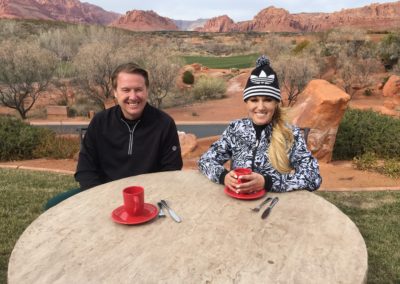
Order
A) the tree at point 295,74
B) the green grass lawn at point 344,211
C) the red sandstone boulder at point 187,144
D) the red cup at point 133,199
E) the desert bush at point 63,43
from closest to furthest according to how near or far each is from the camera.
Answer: the red cup at point 133,199 < the green grass lawn at point 344,211 < the red sandstone boulder at point 187,144 < the tree at point 295,74 < the desert bush at point 63,43

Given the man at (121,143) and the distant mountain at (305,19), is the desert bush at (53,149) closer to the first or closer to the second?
the man at (121,143)

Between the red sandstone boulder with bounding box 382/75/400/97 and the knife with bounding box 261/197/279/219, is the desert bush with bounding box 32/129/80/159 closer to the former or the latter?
the knife with bounding box 261/197/279/219

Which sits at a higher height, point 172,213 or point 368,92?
point 172,213

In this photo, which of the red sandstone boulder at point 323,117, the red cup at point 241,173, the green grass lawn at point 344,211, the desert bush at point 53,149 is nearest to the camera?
the red cup at point 241,173

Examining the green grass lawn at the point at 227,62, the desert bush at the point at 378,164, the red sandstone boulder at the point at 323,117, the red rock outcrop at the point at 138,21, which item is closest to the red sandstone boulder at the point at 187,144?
the red sandstone boulder at the point at 323,117

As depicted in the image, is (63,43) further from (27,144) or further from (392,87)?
(27,144)

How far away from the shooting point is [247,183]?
193 centimetres

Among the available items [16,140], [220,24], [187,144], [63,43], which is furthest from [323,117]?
[220,24]

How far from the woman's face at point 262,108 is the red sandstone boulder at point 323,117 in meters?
3.81

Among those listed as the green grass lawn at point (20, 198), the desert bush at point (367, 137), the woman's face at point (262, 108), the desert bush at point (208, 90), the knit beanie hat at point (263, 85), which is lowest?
the desert bush at point (208, 90)

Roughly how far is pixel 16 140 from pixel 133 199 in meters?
5.65

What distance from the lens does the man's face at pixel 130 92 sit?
239cm

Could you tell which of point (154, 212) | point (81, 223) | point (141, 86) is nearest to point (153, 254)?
point (154, 212)

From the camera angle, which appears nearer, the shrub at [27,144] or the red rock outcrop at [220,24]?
the shrub at [27,144]
